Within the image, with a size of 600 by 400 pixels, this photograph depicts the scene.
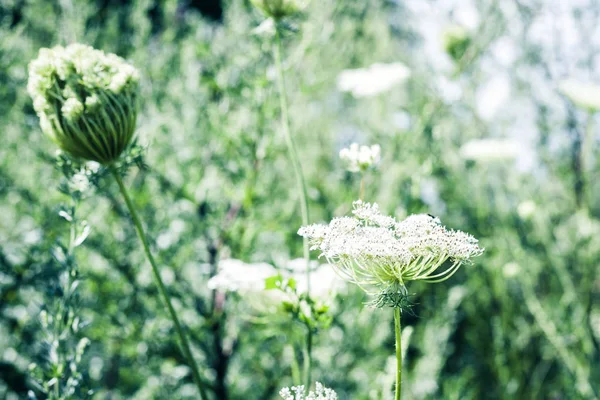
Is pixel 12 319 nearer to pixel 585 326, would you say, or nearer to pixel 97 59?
pixel 97 59

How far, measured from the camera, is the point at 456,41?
5.31 feet

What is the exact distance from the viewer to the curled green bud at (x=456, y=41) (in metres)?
1.61

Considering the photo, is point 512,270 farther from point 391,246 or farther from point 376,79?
point 391,246

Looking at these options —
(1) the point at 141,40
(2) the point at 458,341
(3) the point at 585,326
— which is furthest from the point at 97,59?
(2) the point at 458,341

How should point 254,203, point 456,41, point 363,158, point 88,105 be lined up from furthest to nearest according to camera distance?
point 456,41
point 254,203
point 363,158
point 88,105

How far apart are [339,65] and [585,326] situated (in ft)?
3.89

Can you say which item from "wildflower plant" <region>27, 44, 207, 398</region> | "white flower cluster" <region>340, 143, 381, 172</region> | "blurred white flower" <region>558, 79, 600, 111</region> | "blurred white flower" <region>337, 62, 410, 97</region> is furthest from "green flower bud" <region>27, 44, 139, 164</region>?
"blurred white flower" <region>558, 79, 600, 111</region>

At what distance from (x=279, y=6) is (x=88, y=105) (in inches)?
15.9

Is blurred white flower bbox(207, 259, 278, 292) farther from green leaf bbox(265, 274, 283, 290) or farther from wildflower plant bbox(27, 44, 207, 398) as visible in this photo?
wildflower plant bbox(27, 44, 207, 398)

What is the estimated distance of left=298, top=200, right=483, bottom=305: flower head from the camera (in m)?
0.55

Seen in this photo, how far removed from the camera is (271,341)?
1785mm

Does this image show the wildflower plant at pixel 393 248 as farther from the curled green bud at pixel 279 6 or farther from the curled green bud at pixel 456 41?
the curled green bud at pixel 456 41

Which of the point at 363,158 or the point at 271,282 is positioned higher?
the point at 363,158

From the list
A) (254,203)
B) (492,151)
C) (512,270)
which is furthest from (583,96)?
(254,203)
